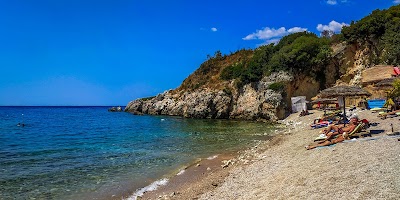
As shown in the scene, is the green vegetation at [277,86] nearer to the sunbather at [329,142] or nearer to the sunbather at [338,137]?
the sunbather at [338,137]

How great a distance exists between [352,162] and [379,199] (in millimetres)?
3637

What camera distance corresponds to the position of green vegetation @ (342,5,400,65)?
4075cm

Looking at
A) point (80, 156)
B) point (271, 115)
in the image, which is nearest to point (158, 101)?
point (271, 115)

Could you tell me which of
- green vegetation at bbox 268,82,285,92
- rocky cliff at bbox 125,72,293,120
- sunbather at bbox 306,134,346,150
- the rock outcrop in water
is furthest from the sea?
the rock outcrop in water

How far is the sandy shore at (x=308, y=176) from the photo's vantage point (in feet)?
25.9

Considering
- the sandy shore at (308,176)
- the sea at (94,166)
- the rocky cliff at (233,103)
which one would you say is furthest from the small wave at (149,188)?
the rocky cliff at (233,103)

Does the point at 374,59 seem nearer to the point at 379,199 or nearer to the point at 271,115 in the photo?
the point at 271,115

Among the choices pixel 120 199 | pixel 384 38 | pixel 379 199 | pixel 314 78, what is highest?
pixel 384 38

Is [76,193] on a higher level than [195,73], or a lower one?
lower

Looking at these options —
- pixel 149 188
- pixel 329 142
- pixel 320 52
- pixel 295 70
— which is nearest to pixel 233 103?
Answer: pixel 295 70

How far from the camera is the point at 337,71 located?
49688 mm

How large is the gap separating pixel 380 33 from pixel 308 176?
43.8 m

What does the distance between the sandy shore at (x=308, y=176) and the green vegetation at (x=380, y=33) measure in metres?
30.1

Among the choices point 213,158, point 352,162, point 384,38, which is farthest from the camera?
point 384,38
